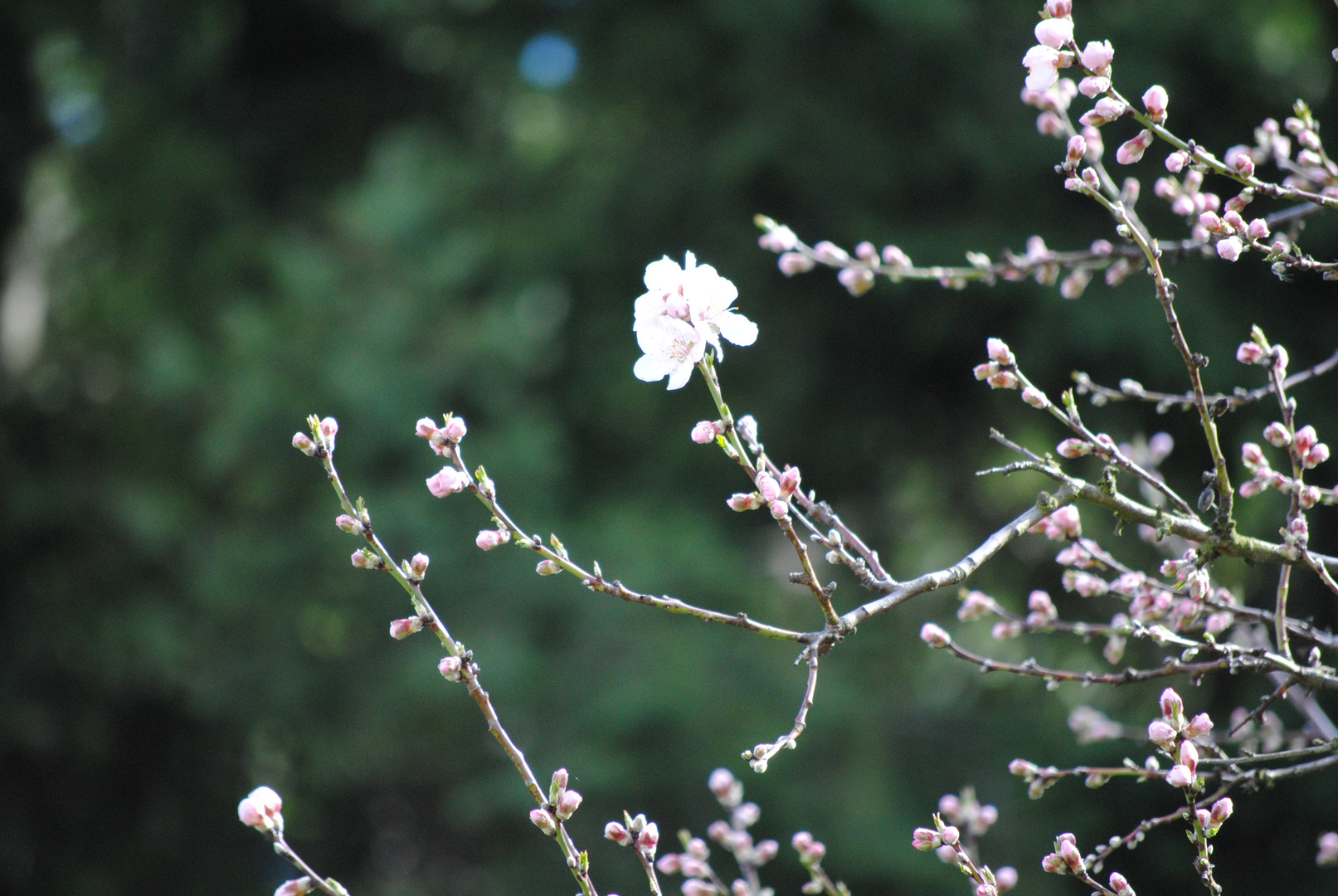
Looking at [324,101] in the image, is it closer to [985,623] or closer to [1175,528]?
[985,623]

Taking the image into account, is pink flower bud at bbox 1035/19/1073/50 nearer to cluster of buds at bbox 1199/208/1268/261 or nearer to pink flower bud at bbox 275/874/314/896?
cluster of buds at bbox 1199/208/1268/261

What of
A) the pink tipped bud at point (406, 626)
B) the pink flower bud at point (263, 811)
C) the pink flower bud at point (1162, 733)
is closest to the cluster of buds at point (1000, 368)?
the pink flower bud at point (1162, 733)

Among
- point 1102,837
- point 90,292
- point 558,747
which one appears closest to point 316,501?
point 558,747

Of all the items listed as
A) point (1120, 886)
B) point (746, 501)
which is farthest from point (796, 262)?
point (1120, 886)

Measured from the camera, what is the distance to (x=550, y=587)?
12.4ft

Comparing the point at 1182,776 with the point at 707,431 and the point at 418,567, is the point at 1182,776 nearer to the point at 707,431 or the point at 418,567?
the point at 707,431

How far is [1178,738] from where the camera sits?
0.84 metres

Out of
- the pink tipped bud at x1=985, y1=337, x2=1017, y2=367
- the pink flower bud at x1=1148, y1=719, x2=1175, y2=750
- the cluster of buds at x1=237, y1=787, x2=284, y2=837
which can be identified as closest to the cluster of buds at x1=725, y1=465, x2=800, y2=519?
the pink tipped bud at x1=985, y1=337, x2=1017, y2=367

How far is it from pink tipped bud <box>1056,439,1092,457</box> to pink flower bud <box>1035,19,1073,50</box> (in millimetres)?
325

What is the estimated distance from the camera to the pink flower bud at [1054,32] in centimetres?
88

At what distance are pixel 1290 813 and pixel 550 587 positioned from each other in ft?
7.61

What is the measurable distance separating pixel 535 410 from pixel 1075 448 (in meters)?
3.36

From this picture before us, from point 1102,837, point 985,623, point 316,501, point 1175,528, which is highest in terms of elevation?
point 985,623

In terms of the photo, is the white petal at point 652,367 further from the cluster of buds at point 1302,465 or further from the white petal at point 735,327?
the cluster of buds at point 1302,465
